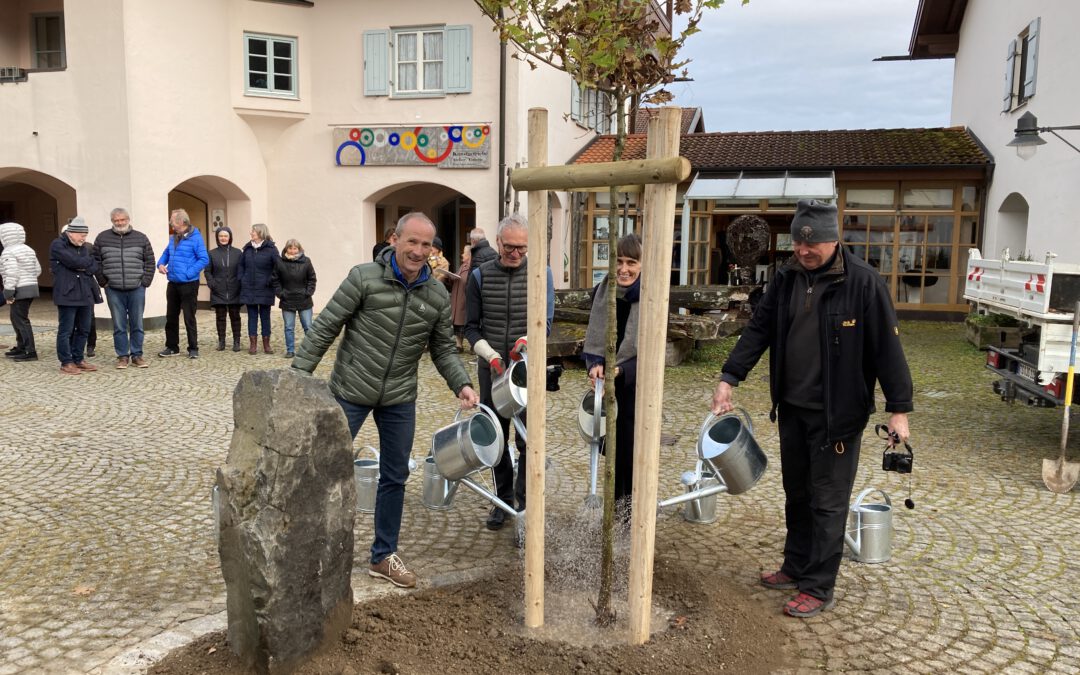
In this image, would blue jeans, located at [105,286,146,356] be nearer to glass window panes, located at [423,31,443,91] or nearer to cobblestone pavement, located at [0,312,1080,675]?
cobblestone pavement, located at [0,312,1080,675]

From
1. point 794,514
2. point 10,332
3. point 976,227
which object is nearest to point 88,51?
point 10,332

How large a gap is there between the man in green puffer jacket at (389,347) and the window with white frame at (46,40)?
1658 centimetres

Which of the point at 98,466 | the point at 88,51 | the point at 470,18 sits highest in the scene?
the point at 470,18

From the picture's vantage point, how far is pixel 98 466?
6379 mm

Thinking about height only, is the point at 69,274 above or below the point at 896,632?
above

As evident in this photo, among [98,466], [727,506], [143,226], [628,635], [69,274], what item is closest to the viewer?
[628,635]

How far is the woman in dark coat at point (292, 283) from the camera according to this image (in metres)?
11.6

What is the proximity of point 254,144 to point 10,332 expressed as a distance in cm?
589

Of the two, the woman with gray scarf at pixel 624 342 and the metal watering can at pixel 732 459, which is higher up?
the woman with gray scarf at pixel 624 342

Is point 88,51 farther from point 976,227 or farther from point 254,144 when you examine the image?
point 976,227

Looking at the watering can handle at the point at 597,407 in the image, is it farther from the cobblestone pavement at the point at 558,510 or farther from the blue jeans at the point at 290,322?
the blue jeans at the point at 290,322

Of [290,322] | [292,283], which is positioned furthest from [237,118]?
[290,322]

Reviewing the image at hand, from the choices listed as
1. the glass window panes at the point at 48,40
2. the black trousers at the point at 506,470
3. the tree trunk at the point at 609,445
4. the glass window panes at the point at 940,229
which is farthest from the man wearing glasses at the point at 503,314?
the glass window panes at the point at 940,229

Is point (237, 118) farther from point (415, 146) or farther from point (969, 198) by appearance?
point (969, 198)
